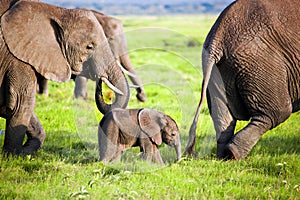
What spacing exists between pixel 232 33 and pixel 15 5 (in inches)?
95.5

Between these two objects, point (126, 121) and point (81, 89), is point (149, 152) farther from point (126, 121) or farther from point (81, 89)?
point (81, 89)

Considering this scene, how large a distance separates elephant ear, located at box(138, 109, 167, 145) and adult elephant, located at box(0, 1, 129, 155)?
16.3 inches

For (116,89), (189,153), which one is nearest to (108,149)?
(116,89)

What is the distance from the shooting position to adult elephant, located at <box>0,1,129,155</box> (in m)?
6.52

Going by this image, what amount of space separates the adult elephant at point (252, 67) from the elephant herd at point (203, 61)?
0.01 meters

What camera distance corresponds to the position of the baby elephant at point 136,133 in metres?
6.48

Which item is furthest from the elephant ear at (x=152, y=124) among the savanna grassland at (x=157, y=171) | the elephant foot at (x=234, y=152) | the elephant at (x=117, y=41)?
the elephant at (x=117, y=41)

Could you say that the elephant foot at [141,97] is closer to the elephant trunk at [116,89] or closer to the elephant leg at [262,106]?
the elephant trunk at [116,89]

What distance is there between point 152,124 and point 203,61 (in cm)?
98

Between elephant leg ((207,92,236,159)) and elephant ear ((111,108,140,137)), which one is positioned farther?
elephant leg ((207,92,236,159))

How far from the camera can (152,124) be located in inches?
264

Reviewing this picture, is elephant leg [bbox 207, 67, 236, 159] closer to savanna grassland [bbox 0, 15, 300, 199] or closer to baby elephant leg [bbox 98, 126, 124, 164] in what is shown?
savanna grassland [bbox 0, 15, 300, 199]

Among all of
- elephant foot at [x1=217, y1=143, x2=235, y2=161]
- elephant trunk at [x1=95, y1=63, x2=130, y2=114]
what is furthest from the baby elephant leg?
elephant foot at [x1=217, y1=143, x2=235, y2=161]

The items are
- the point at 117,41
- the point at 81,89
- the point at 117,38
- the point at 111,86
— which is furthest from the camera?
the point at 81,89
